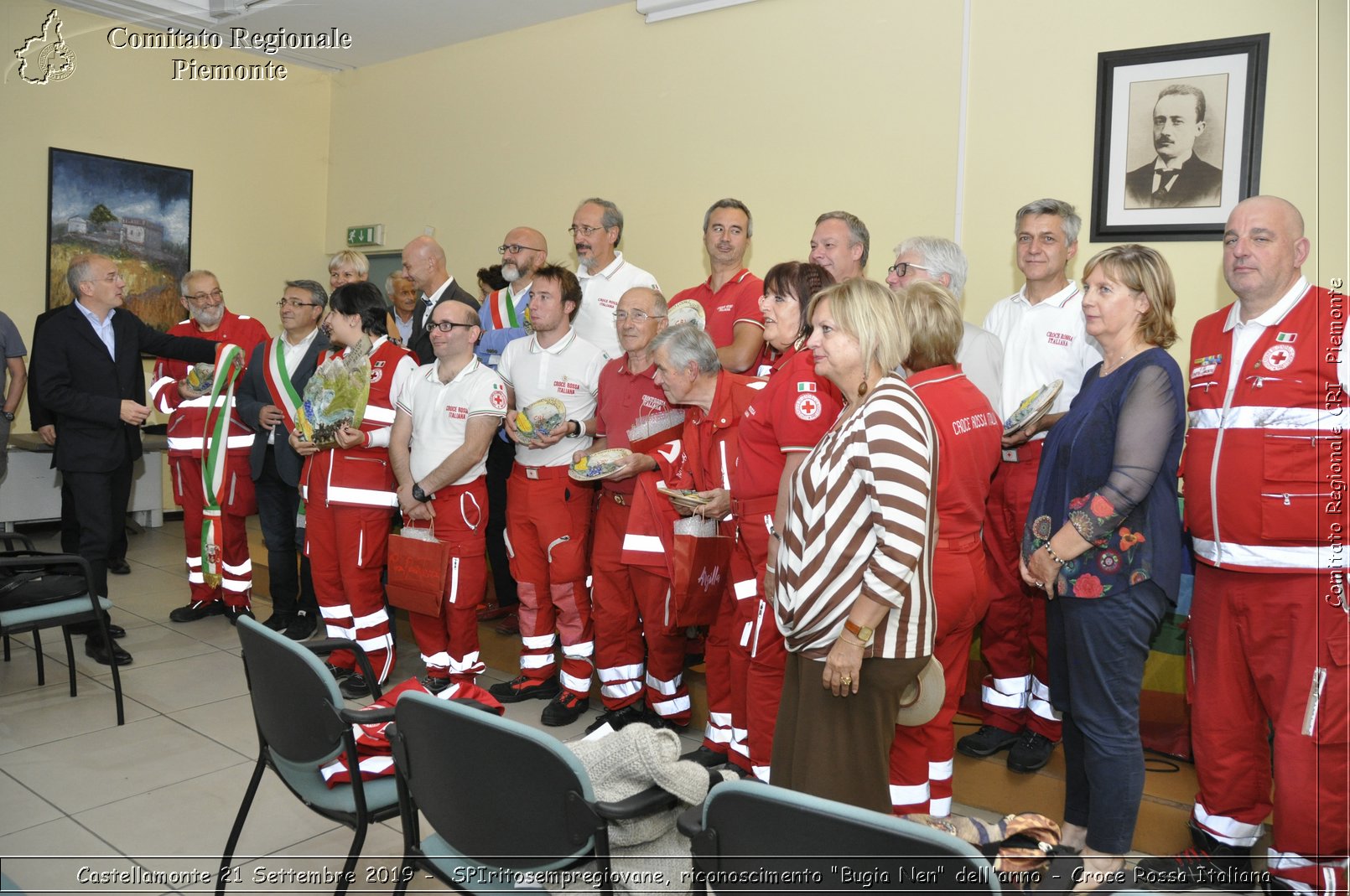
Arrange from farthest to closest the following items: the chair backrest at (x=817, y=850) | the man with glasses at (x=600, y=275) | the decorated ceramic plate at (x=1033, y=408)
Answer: the man with glasses at (x=600, y=275), the decorated ceramic plate at (x=1033, y=408), the chair backrest at (x=817, y=850)

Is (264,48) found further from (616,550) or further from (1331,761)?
(1331,761)

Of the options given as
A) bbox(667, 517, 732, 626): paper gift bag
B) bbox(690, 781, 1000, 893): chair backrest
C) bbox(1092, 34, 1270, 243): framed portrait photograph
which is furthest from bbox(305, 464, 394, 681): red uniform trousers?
bbox(1092, 34, 1270, 243): framed portrait photograph

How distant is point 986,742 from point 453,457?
8.00 feet

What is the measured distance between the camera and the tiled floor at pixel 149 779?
9.72 ft

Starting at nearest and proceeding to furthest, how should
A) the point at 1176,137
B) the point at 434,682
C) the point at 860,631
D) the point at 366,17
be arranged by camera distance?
the point at 860,631
the point at 434,682
the point at 1176,137
the point at 366,17

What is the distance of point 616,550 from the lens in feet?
13.0

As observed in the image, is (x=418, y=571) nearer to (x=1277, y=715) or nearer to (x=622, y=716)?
(x=622, y=716)

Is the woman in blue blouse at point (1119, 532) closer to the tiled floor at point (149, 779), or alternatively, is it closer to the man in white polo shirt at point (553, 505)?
the tiled floor at point (149, 779)

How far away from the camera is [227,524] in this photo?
546 cm

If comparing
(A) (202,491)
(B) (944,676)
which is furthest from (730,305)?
(A) (202,491)

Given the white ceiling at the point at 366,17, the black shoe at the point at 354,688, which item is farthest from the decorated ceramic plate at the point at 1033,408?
the white ceiling at the point at 366,17

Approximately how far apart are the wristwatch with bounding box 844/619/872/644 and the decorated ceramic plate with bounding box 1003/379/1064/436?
1281mm

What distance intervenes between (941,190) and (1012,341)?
1894 millimetres

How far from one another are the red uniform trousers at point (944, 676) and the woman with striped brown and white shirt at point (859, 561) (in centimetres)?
30
